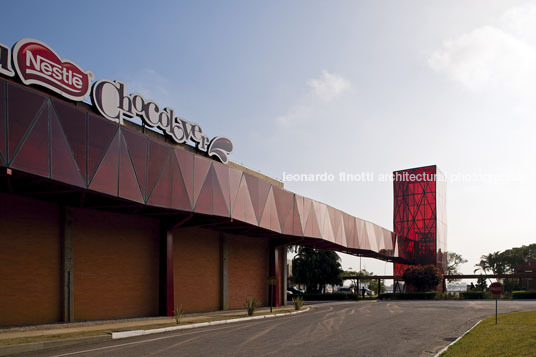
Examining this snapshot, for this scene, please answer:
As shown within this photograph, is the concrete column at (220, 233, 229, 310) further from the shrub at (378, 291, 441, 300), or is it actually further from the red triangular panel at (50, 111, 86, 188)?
the shrub at (378, 291, 441, 300)

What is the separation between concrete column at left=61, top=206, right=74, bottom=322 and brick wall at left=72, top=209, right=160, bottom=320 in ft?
1.37

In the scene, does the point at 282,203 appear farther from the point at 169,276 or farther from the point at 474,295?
the point at 474,295

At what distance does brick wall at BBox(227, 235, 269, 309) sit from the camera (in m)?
38.2

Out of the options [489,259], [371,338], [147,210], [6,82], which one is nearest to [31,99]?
[6,82]

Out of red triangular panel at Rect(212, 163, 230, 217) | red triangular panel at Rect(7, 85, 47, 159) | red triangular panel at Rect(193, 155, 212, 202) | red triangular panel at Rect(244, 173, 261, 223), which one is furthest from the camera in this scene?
red triangular panel at Rect(244, 173, 261, 223)

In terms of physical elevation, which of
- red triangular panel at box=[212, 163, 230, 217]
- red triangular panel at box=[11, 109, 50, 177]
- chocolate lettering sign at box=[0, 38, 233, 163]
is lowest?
red triangular panel at box=[212, 163, 230, 217]

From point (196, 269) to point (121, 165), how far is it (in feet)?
39.8

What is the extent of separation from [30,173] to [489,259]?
128m

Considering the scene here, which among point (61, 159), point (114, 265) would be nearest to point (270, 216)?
point (114, 265)

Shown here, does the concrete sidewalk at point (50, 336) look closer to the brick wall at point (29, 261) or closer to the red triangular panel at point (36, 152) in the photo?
the brick wall at point (29, 261)

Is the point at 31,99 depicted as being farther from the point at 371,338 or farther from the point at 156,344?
the point at 371,338

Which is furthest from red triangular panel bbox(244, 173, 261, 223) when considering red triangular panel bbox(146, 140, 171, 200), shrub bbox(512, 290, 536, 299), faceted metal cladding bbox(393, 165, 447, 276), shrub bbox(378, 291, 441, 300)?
faceted metal cladding bbox(393, 165, 447, 276)

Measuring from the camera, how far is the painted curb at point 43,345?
47.3 ft

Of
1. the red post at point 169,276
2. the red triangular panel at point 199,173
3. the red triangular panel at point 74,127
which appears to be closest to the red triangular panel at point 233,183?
the red triangular panel at point 199,173
